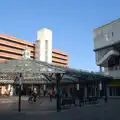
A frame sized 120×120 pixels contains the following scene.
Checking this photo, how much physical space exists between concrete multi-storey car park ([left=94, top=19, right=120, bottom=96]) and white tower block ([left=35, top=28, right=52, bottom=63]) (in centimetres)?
5015

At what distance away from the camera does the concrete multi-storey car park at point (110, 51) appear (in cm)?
5109

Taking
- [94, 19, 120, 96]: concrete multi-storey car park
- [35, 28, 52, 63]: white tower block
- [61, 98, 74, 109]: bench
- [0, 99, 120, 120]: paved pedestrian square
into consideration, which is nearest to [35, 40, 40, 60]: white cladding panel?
[35, 28, 52, 63]: white tower block

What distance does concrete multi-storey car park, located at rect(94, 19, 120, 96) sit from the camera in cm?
5109

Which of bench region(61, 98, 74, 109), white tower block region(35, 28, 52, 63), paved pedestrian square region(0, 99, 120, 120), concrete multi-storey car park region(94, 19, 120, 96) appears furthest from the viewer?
white tower block region(35, 28, 52, 63)

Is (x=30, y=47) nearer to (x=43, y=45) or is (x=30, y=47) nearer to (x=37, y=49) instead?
(x=37, y=49)

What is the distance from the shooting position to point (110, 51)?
A: 51.0 meters

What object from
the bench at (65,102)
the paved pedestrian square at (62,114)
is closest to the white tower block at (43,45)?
the bench at (65,102)

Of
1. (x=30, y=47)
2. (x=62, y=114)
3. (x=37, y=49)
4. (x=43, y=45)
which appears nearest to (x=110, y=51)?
(x=62, y=114)

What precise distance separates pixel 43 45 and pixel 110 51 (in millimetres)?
58404

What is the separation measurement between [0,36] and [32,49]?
19262mm

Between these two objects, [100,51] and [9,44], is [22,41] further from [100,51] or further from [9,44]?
[100,51]

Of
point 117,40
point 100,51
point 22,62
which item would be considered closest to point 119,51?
point 117,40

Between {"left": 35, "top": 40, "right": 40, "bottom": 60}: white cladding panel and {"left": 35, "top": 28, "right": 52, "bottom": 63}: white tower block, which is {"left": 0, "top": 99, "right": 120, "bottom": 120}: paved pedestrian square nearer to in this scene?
{"left": 35, "top": 28, "right": 52, "bottom": 63}: white tower block

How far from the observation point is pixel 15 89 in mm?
73312
